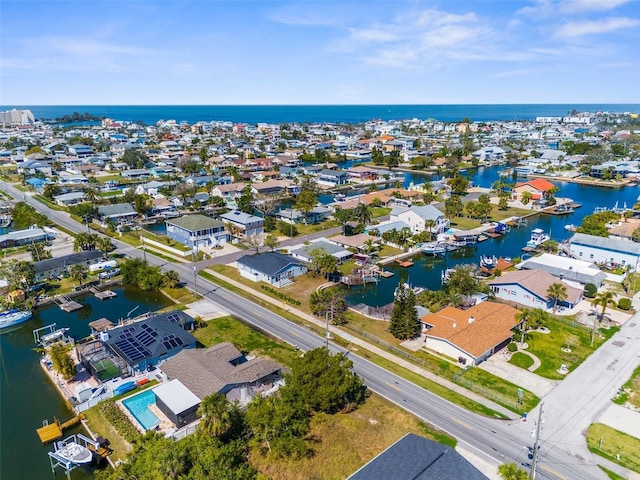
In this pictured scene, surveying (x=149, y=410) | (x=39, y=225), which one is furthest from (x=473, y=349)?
(x=39, y=225)

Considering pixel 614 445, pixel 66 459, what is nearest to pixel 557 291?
pixel 614 445

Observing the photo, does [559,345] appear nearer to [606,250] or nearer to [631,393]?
[631,393]

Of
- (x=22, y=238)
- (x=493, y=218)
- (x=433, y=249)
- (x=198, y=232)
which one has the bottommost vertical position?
(x=433, y=249)

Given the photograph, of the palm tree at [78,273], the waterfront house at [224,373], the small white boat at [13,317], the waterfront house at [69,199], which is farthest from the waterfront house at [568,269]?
the waterfront house at [69,199]

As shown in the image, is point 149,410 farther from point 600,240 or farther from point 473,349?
point 600,240

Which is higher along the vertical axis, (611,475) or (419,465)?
(419,465)

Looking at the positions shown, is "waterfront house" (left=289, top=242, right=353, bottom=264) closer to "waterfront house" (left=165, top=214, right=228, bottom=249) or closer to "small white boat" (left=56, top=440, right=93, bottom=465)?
"waterfront house" (left=165, top=214, right=228, bottom=249)

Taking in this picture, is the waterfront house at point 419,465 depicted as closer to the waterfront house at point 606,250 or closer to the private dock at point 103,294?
the private dock at point 103,294
